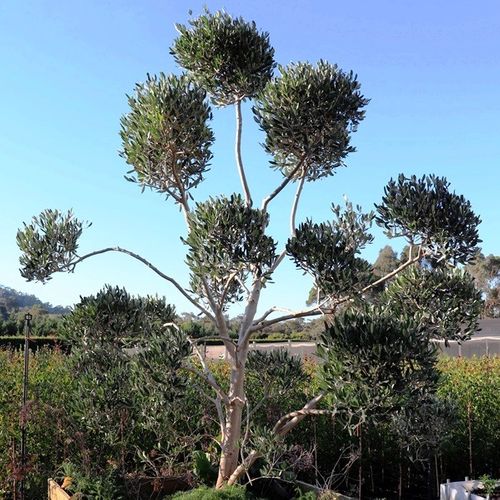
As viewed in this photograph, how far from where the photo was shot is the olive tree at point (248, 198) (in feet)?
13.2

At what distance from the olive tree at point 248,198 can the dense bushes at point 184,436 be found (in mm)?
592

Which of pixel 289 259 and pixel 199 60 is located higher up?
pixel 199 60

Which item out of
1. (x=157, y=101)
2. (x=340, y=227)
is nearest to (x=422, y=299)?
(x=340, y=227)

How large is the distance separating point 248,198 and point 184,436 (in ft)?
6.61

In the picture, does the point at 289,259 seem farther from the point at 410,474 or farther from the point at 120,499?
the point at 410,474

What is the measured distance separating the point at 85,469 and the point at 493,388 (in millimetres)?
4985

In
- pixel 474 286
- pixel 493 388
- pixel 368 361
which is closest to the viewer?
pixel 368 361

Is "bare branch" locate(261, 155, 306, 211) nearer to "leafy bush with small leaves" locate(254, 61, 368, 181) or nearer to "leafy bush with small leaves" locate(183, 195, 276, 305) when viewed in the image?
"leafy bush with small leaves" locate(254, 61, 368, 181)

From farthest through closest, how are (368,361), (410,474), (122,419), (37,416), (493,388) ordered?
(493,388) → (410,474) → (37,416) → (122,419) → (368,361)

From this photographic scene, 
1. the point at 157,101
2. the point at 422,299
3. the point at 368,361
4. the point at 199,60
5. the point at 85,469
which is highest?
the point at 199,60

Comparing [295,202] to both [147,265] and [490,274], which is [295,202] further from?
[490,274]

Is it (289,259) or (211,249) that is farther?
(289,259)

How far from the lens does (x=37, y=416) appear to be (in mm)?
5566

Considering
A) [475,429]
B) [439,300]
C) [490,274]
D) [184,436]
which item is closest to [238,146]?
[439,300]
